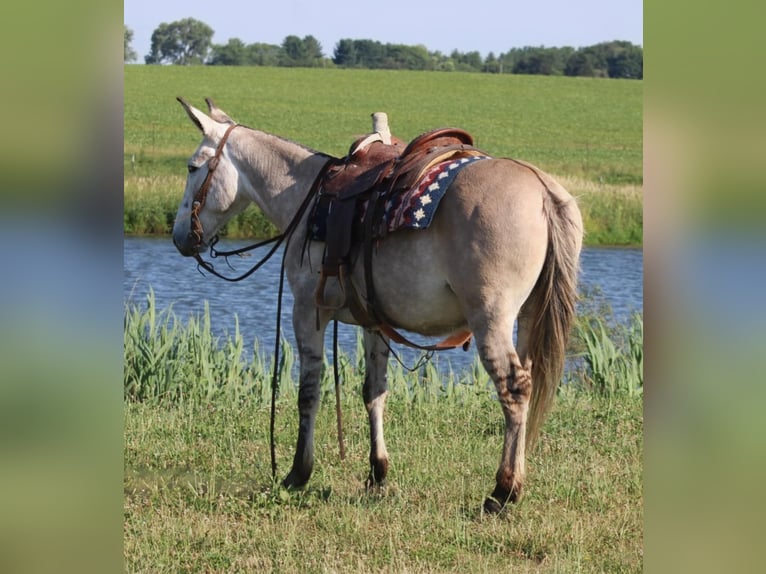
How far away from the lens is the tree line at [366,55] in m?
65.6

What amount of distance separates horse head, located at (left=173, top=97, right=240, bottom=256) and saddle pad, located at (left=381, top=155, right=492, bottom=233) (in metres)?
1.35

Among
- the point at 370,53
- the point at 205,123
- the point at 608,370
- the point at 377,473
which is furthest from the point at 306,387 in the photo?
the point at 370,53

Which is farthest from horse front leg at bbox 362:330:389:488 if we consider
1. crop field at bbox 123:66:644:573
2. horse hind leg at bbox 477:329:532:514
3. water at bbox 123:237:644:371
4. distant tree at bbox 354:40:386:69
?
distant tree at bbox 354:40:386:69

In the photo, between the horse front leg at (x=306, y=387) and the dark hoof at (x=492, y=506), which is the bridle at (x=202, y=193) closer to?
the horse front leg at (x=306, y=387)

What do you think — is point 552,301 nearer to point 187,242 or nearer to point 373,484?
point 373,484

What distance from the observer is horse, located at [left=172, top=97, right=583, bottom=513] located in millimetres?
4992

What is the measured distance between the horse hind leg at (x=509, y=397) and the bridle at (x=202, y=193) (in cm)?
205

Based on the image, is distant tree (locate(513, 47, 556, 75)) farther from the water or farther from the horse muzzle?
the horse muzzle

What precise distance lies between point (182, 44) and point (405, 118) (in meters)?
33.8

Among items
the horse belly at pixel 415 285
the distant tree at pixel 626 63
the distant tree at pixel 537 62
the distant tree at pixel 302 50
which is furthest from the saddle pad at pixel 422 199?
the distant tree at pixel 302 50

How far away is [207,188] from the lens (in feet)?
20.4
